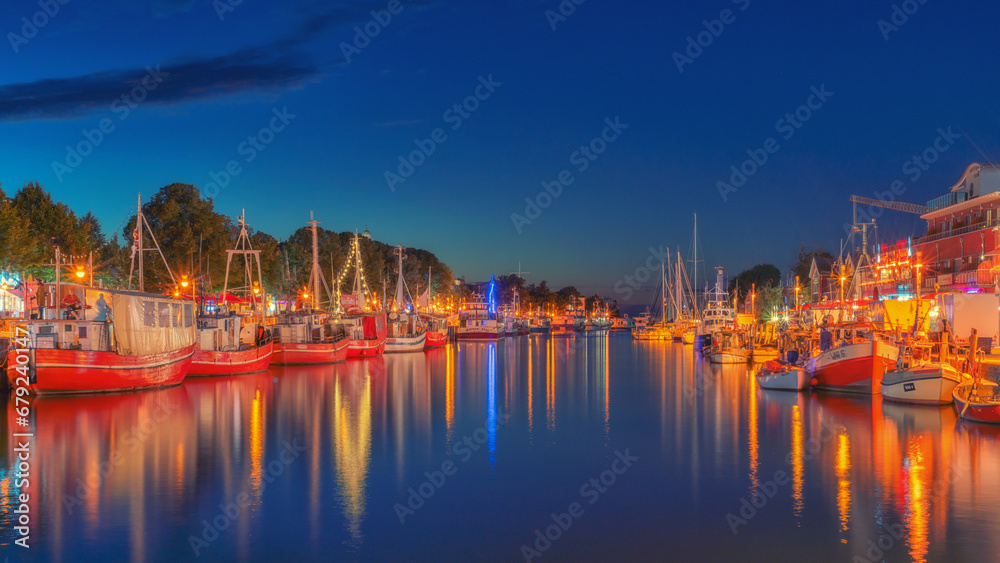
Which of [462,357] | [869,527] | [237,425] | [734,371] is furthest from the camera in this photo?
[462,357]

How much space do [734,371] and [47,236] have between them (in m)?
49.6

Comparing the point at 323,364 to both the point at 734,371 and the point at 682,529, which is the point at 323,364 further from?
the point at 682,529

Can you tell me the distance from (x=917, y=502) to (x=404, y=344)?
58.5 m

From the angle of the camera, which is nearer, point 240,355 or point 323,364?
point 240,355

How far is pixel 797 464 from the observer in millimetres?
20531

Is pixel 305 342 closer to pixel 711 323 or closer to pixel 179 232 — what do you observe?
pixel 179 232

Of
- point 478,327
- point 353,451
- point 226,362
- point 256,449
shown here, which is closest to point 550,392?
point 226,362

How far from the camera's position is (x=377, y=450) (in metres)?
22.1

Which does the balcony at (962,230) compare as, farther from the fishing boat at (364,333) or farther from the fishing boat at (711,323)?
the fishing boat at (364,333)

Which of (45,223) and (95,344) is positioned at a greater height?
(45,223)

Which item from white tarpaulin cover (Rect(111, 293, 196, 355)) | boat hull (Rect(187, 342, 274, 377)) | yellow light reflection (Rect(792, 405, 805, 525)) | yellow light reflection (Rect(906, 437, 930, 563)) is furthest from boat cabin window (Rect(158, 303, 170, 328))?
yellow light reflection (Rect(906, 437, 930, 563))

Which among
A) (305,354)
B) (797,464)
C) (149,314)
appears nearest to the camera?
(797,464)

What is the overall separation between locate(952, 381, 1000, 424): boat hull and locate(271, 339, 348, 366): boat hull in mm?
39065

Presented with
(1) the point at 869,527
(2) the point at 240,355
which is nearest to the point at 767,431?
(1) the point at 869,527
